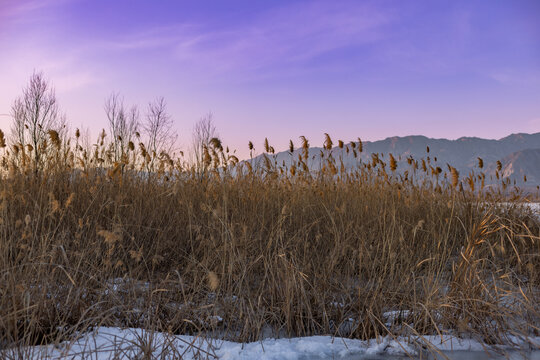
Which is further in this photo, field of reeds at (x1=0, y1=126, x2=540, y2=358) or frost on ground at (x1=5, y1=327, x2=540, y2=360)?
field of reeds at (x1=0, y1=126, x2=540, y2=358)

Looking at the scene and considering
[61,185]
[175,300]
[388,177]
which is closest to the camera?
[175,300]

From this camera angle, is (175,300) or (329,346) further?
(175,300)

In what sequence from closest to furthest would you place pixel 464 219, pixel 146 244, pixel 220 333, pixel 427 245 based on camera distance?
pixel 220 333
pixel 146 244
pixel 427 245
pixel 464 219

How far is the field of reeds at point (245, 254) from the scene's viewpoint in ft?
7.43

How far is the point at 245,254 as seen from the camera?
262 centimetres

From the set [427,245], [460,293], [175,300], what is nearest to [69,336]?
[175,300]

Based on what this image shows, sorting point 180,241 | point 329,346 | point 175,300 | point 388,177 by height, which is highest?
point 388,177

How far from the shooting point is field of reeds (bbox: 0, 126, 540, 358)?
7.43ft

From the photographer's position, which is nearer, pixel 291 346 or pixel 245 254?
pixel 291 346

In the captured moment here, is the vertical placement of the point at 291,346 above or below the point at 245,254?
below

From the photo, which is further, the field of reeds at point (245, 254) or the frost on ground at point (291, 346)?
the field of reeds at point (245, 254)

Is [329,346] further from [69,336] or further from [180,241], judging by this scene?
[180,241]

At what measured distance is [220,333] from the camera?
2307 millimetres

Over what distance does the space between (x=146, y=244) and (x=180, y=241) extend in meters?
0.27
